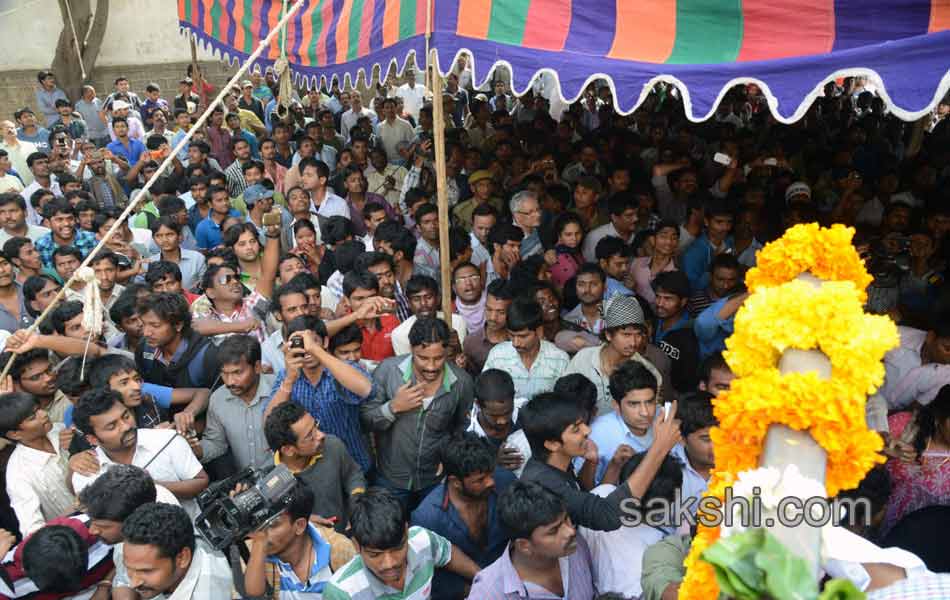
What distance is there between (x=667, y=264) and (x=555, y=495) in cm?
289

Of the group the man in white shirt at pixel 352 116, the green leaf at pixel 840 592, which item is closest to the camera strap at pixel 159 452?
the green leaf at pixel 840 592

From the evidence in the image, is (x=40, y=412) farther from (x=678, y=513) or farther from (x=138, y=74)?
(x=138, y=74)

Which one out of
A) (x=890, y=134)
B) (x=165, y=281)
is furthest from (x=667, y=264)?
(x=890, y=134)

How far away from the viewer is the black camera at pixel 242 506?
94.6 inches

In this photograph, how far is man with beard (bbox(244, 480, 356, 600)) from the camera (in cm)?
249

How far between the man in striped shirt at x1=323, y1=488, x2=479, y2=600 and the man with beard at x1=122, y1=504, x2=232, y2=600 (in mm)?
434

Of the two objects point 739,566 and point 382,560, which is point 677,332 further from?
point 739,566

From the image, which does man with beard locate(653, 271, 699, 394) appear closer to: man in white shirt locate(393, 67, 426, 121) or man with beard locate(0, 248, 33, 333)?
man with beard locate(0, 248, 33, 333)

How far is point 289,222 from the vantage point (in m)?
6.20

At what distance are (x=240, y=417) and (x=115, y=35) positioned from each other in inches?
595

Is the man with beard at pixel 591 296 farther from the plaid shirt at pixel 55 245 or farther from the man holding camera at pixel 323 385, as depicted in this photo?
the plaid shirt at pixel 55 245

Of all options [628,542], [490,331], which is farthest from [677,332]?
[628,542]

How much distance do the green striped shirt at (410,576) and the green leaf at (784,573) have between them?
163cm

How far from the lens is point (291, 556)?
258 cm
